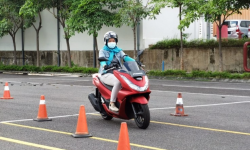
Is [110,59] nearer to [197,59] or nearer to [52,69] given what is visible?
[197,59]

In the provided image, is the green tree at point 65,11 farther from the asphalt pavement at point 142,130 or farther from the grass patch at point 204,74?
the asphalt pavement at point 142,130

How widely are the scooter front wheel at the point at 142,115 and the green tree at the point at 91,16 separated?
75.7ft

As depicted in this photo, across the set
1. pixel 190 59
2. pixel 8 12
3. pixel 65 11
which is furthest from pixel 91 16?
pixel 8 12

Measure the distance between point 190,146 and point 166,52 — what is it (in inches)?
1000

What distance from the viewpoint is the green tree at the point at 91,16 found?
3316 centimetres

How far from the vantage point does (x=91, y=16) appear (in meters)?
33.8

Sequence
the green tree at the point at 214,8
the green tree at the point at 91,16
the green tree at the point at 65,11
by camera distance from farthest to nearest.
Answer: the green tree at the point at 65,11, the green tree at the point at 91,16, the green tree at the point at 214,8

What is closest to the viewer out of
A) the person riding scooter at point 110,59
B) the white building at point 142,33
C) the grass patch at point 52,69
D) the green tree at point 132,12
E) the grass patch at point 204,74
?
the person riding scooter at point 110,59

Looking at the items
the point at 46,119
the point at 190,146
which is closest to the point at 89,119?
the point at 46,119

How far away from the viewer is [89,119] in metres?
11.7

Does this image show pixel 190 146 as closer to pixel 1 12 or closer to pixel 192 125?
pixel 192 125

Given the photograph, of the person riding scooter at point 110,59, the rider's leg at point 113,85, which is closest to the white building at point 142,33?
the person riding scooter at point 110,59

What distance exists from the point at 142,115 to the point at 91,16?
24251 millimetres

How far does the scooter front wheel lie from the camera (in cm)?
992
